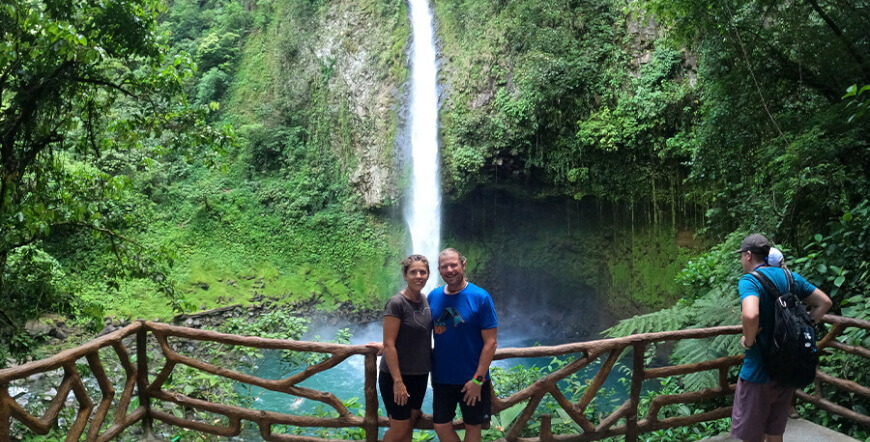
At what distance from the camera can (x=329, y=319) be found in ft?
49.6

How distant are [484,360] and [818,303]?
210 centimetres

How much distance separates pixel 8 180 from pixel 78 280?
1112 cm

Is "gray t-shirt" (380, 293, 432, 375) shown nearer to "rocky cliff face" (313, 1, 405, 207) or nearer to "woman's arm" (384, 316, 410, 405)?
"woman's arm" (384, 316, 410, 405)

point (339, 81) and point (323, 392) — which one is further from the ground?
point (339, 81)

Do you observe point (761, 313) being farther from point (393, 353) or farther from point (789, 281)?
point (393, 353)

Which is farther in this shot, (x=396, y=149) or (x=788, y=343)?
(x=396, y=149)

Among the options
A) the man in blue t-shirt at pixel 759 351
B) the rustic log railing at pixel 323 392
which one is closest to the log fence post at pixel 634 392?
the rustic log railing at pixel 323 392

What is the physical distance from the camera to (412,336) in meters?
3.13

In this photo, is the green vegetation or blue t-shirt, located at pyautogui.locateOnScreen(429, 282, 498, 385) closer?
blue t-shirt, located at pyautogui.locateOnScreen(429, 282, 498, 385)

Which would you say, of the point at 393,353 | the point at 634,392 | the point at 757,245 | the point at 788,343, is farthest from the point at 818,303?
the point at 393,353

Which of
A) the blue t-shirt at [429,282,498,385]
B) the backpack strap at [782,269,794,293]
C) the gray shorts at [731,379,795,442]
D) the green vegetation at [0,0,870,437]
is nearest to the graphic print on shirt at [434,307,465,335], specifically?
the blue t-shirt at [429,282,498,385]

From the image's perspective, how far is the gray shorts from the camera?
326 centimetres

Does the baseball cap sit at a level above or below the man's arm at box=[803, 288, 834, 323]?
above

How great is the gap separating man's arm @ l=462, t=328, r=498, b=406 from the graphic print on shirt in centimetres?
15
